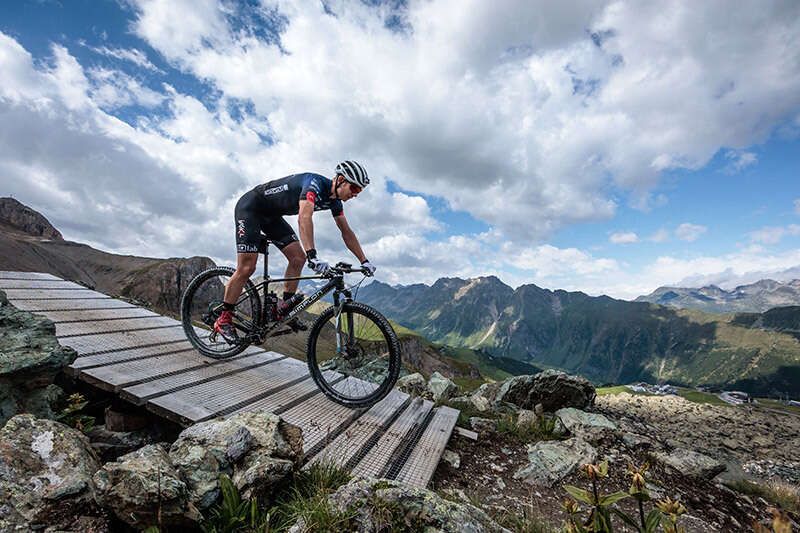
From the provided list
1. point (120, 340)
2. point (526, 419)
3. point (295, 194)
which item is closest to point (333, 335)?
point (295, 194)

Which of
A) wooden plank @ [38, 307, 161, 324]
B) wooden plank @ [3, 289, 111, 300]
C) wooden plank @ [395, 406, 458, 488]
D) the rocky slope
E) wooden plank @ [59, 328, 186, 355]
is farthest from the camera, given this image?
the rocky slope

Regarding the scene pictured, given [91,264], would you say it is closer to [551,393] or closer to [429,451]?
[551,393]

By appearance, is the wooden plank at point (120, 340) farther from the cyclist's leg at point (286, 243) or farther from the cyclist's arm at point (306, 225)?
the cyclist's arm at point (306, 225)

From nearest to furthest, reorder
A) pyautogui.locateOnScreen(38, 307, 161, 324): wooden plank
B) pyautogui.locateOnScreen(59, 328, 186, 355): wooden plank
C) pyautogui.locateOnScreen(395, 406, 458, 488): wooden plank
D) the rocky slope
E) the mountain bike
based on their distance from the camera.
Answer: pyautogui.locateOnScreen(395, 406, 458, 488): wooden plank → the mountain bike → pyautogui.locateOnScreen(59, 328, 186, 355): wooden plank → pyautogui.locateOnScreen(38, 307, 161, 324): wooden plank → the rocky slope

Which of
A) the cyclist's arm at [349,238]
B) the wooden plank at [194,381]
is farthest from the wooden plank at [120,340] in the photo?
the cyclist's arm at [349,238]

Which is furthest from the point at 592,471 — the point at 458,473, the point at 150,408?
the point at 150,408

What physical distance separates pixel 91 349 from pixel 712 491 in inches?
423

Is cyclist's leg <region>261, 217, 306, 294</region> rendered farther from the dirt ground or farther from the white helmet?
the dirt ground

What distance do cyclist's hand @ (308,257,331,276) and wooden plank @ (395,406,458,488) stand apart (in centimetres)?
318

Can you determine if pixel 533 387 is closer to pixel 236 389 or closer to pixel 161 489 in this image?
pixel 236 389

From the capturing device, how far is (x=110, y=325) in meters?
8.50

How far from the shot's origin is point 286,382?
23.3ft

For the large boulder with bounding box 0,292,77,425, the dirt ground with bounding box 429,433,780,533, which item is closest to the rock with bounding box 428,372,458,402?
the dirt ground with bounding box 429,433,780,533

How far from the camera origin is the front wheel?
20.8ft
